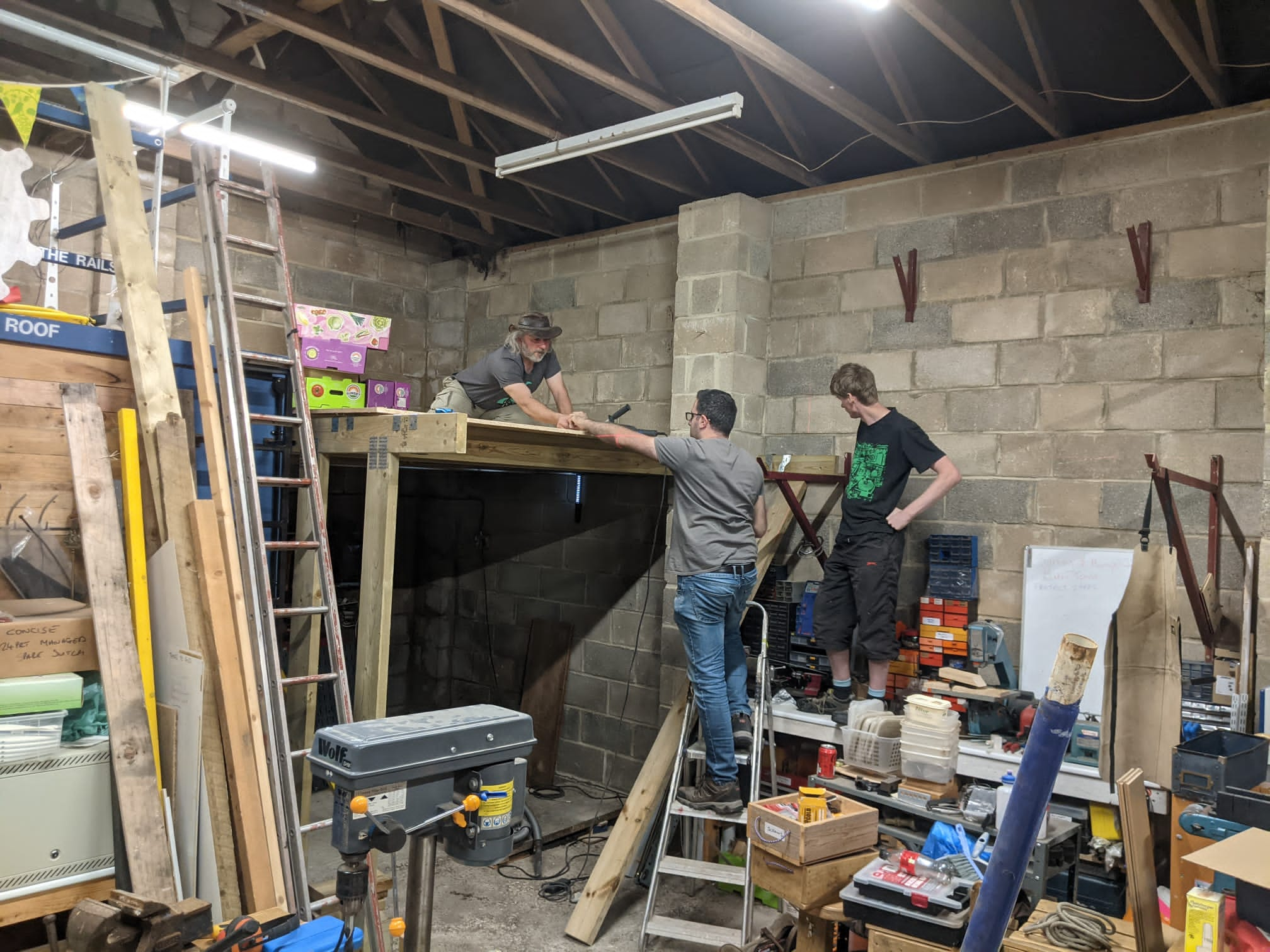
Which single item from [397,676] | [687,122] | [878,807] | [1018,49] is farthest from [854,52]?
[397,676]

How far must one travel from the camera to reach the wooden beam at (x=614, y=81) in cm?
340

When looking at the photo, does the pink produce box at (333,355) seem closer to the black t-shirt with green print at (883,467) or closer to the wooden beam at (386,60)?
the wooden beam at (386,60)

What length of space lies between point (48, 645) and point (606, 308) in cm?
381

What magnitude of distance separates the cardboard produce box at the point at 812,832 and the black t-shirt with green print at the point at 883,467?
4.03 feet

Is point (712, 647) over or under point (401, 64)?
under

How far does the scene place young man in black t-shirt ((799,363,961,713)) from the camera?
3992 millimetres

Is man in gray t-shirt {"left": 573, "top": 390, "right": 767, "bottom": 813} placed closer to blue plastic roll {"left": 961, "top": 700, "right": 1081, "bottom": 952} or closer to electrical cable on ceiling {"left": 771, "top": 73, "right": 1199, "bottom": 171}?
electrical cable on ceiling {"left": 771, "top": 73, "right": 1199, "bottom": 171}

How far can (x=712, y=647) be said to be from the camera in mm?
3936

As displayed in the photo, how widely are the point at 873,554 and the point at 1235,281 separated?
71.4 inches

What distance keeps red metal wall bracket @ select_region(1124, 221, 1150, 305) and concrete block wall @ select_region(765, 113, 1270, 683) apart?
0.15ft

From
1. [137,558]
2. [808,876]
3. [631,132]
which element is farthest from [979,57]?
[137,558]

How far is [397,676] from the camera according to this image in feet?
22.5

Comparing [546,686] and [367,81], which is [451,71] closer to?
[367,81]

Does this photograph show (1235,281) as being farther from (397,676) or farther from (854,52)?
(397,676)
